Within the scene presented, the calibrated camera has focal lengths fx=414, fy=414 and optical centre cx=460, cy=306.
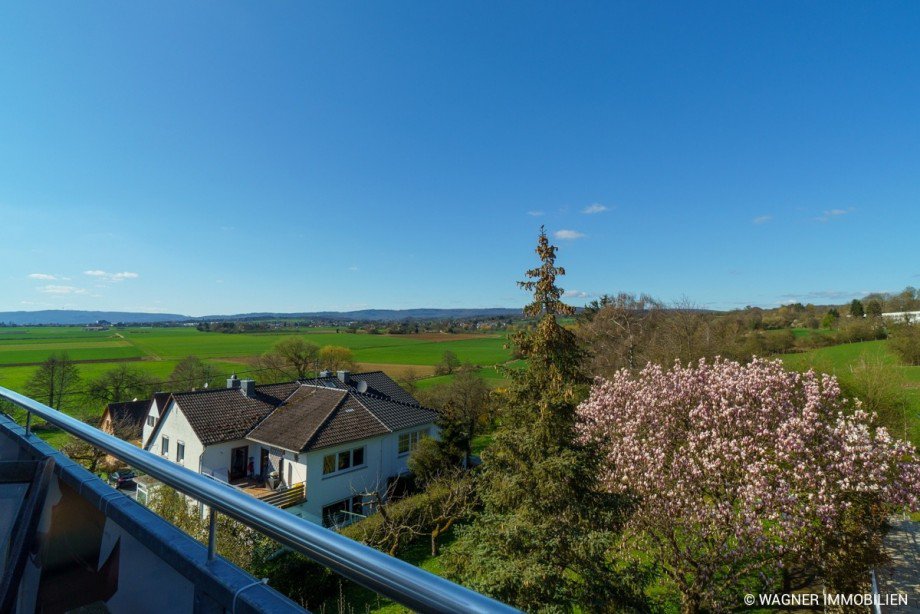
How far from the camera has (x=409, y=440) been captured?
23.2 meters

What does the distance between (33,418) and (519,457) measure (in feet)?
22.0

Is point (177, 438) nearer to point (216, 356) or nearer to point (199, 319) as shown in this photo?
point (216, 356)

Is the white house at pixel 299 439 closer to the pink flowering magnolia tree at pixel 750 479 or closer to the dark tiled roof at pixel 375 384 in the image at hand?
the dark tiled roof at pixel 375 384

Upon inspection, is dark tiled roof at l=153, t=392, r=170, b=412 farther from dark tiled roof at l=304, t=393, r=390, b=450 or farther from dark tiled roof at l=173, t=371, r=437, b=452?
dark tiled roof at l=304, t=393, r=390, b=450

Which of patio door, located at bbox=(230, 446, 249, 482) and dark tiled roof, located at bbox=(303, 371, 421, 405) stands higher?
dark tiled roof, located at bbox=(303, 371, 421, 405)

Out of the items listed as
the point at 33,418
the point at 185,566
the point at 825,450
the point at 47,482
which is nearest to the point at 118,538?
the point at 185,566

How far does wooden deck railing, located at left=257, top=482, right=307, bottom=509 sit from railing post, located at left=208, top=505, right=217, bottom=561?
1852 centimetres

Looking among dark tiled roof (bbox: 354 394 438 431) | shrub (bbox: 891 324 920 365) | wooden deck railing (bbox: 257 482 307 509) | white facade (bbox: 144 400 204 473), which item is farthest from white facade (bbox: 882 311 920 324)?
white facade (bbox: 144 400 204 473)

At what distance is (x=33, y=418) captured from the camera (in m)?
3.30

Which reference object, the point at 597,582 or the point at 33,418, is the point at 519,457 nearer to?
the point at 597,582

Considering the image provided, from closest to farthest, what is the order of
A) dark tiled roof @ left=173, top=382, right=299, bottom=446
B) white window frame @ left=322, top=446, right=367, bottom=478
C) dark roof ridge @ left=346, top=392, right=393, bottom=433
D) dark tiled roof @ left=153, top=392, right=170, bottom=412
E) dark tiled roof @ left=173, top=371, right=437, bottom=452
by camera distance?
white window frame @ left=322, top=446, right=367, bottom=478 → dark tiled roof @ left=173, top=371, right=437, bottom=452 → dark tiled roof @ left=173, top=382, right=299, bottom=446 → dark roof ridge @ left=346, top=392, right=393, bottom=433 → dark tiled roof @ left=153, top=392, right=170, bottom=412

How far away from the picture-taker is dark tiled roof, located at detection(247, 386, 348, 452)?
1964 centimetres

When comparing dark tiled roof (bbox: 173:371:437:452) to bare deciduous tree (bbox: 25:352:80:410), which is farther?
bare deciduous tree (bbox: 25:352:80:410)

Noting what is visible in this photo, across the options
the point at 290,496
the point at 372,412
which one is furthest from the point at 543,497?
the point at 372,412
